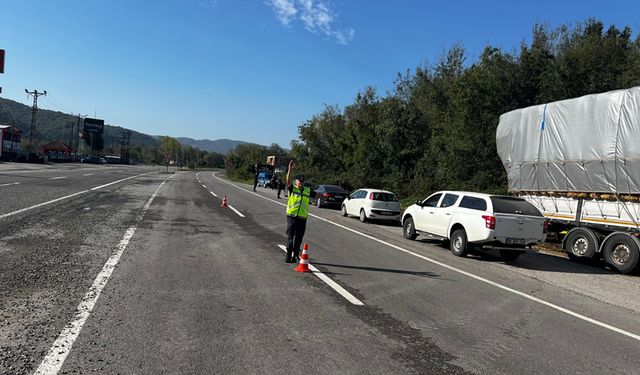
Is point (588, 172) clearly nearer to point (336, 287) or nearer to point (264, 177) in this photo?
point (336, 287)

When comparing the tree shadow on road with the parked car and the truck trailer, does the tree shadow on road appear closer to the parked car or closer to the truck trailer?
the truck trailer

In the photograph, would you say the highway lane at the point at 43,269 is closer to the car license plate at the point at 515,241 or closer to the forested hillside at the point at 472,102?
the car license plate at the point at 515,241

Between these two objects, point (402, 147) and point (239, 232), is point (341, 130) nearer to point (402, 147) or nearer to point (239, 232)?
point (402, 147)

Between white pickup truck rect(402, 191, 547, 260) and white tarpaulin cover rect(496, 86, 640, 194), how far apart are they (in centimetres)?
216

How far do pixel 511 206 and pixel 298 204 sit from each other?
5.80 meters

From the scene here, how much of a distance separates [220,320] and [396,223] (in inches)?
669

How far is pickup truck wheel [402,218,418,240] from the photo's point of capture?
610 inches

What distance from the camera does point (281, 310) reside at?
620 centimetres

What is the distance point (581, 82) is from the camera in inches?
1078

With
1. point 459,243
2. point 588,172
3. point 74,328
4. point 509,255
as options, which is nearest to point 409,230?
point 459,243

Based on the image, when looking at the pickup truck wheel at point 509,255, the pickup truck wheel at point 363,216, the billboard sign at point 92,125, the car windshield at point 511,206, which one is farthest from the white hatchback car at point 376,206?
the billboard sign at point 92,125

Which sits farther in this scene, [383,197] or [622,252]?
[383,197]

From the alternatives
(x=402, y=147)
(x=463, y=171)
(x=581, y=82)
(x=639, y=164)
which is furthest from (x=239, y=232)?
(x=402, y=147)

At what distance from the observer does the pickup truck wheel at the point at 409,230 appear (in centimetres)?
1548
